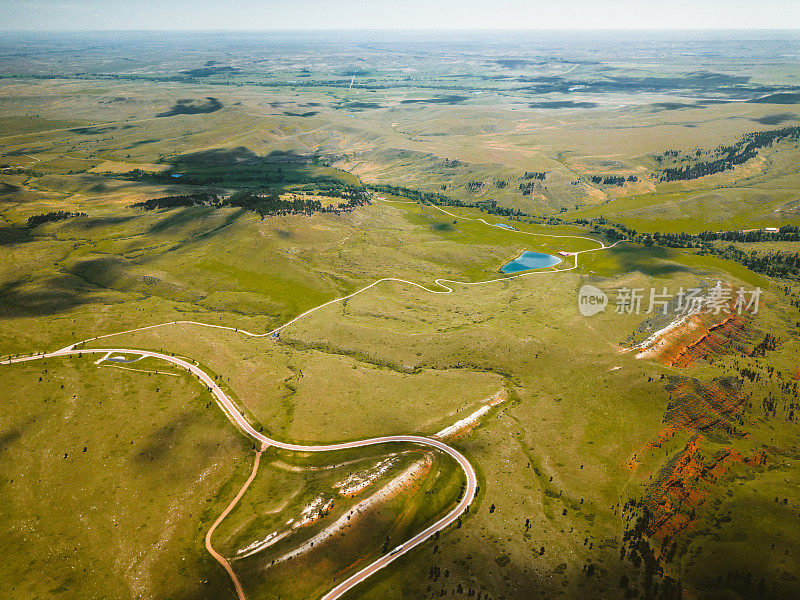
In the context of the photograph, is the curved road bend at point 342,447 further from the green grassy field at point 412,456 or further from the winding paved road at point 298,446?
the green grassy field at point 412,456

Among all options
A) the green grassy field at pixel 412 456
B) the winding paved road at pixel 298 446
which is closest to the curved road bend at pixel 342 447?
the winding paved road at pixel 298 446

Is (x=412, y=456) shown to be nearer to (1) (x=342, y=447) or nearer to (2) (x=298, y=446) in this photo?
(1) (x=342, y=447)

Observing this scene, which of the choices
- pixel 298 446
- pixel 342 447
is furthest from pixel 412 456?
pixel 298 446

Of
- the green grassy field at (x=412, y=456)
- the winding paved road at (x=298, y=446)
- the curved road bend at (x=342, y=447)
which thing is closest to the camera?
the green grassy field at (x=412, y=456)

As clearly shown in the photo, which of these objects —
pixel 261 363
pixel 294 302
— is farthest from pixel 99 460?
pixel 294 302

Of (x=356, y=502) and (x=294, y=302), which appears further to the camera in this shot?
(x=294, y=302)

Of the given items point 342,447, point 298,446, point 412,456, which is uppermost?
point 412,456

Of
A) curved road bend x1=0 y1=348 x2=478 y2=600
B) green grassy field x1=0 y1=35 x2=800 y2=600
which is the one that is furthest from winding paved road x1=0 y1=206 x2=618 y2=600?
A: green grassy field x1=0 y1=35 x2=800 y2=600

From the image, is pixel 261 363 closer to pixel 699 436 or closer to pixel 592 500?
pixel 592 500
